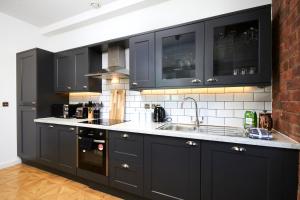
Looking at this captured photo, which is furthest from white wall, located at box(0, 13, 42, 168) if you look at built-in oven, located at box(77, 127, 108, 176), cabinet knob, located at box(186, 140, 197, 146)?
cabinet knob, located at box(186, 140, 197, 146)

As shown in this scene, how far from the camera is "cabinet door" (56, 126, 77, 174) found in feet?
7.66

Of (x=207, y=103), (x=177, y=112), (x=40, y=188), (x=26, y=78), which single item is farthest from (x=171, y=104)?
(x=26, y=78)

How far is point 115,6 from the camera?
252cm

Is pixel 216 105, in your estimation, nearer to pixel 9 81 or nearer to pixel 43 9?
pixel 43 9

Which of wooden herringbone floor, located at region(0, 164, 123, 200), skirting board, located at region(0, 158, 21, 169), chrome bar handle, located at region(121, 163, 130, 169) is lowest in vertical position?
wooden herringbone floor, located at region(0, 164, 123, 200)

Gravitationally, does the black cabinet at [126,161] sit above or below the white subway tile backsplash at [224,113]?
below

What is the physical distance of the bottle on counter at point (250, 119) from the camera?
175 cm

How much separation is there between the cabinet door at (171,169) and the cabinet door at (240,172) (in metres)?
0.09

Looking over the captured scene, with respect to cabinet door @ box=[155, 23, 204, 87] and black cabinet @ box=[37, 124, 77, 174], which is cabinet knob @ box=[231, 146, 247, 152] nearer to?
cabinet door @ box=[155, 23, 204, 87]

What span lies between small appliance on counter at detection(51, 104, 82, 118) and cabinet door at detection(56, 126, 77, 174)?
423 mm

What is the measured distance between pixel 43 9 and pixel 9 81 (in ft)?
4.80

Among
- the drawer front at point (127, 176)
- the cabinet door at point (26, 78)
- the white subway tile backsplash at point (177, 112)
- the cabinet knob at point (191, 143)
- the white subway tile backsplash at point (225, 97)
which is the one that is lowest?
the drawer front at point (127, 176)

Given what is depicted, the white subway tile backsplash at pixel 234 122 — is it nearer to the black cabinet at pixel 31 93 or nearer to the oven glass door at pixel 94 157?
the oven glass door at pixel 94 157

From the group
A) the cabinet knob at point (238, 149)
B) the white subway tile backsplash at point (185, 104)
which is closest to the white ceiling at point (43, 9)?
the white subway tile backsplash at point (185, 104)
